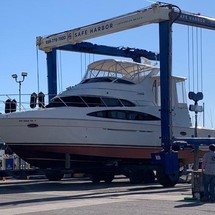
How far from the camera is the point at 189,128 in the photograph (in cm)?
2784

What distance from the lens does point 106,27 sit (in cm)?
2681

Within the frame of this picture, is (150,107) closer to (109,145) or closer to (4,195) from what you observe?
(109,145)

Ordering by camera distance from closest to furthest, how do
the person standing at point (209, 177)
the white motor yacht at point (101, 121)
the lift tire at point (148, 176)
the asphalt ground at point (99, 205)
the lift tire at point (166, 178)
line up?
the asphalt ground at point (99, 205) → the person standing at point (209, 177) → the lift tire at point (166, 178) → the white motor yacht at point (101, 121) → the lift tire at point (148, 176)

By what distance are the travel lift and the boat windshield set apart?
1.55 metres

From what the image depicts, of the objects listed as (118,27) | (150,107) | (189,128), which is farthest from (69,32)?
(189,128)

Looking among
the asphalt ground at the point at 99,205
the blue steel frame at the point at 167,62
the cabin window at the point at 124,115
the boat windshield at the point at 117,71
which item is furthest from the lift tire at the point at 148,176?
the asphalt ground at the point at 99,205

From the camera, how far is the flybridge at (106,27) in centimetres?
2392

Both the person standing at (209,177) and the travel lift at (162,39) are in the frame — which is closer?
the person standing at (209,177)

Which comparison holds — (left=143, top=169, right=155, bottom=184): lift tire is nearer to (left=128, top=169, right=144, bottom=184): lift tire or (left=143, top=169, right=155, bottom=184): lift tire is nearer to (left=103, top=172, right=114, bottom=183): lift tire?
(left=128, top=169, right=144, bottom=184): lift tire

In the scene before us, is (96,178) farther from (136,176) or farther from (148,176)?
(148,176)

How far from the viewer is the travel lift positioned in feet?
72.1

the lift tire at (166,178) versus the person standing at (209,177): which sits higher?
the person standing at (209,177)

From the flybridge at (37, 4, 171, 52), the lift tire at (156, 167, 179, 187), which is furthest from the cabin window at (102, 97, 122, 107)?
the lift tire at (156, 167, 179, 187)

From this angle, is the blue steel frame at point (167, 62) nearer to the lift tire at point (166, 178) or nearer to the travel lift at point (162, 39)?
the travel lift at point (162, 39)
